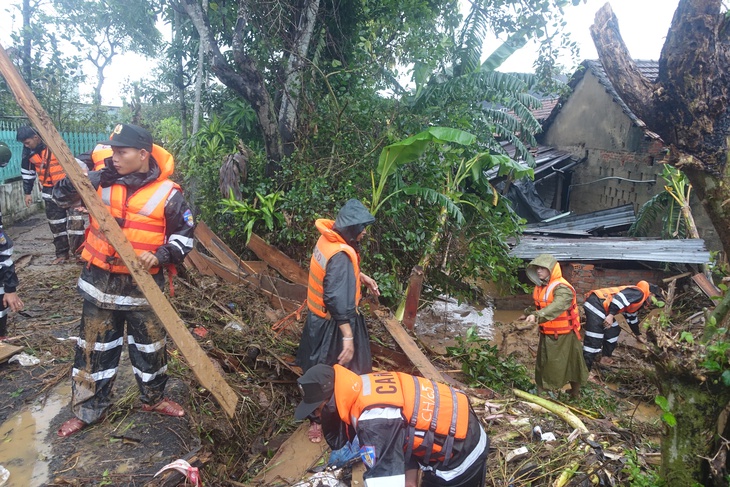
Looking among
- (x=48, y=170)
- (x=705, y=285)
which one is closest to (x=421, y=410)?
(x=48, y=170)

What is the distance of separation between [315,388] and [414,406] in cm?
49

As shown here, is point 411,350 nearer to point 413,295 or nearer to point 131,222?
point 413,295

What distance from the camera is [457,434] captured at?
2.49 meters

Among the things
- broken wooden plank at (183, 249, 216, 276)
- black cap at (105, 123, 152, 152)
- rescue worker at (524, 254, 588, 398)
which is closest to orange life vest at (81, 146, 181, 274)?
black cap at (105, 123, 152, 152)

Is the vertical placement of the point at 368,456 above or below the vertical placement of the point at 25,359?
above

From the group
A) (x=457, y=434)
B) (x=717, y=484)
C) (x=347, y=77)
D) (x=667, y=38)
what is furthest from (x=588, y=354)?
(x=347, y=77)

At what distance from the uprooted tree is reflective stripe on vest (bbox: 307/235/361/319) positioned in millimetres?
1971

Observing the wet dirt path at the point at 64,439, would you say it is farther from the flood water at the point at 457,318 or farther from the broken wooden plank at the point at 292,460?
the flood water at the point at 457,318

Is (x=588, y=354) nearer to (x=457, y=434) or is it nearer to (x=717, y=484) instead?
(x=717, y=484)

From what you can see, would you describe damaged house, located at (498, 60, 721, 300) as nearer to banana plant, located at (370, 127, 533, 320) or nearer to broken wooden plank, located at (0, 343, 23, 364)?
banana plant, located at (370, 127, 533, 320)

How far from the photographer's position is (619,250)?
28.1 ft

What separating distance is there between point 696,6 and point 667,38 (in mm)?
162

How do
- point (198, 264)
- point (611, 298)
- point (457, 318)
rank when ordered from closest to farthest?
point (611, 298)
point (198, 264)
point (457, 318)

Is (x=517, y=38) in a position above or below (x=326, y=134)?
above
